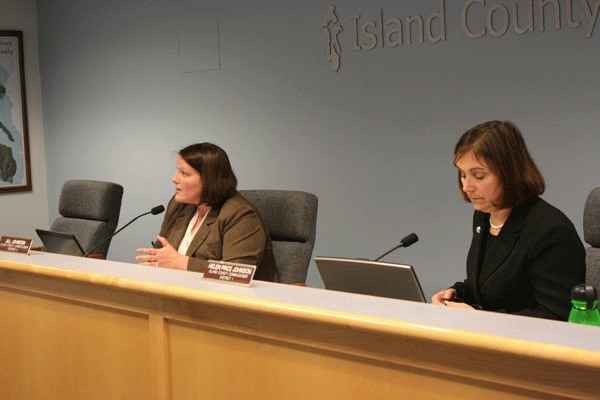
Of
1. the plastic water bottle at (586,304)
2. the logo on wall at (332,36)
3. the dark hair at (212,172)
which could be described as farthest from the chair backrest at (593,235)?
the logo on wall at (332,36)

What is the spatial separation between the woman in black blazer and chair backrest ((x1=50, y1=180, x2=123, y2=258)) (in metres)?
2.27

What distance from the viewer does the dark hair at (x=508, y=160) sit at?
2.13m

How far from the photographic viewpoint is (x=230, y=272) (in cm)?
177

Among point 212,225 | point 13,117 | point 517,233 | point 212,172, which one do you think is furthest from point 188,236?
point 13,117

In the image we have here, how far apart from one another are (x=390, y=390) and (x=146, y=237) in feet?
14.2

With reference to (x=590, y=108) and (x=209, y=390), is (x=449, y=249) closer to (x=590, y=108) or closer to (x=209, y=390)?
(x=590, y=108)

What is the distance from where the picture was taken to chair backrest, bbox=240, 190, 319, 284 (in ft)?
10.2

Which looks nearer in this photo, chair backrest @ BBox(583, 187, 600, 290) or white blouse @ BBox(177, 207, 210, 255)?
chair backrest @ BBox(583, 187, 600, 290)

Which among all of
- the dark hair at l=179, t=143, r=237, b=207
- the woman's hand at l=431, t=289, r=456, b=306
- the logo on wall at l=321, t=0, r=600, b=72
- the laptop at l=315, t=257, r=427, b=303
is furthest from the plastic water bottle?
the logo on wall at l=321, t=0, r=600, b=72

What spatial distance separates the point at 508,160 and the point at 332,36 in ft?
7.46

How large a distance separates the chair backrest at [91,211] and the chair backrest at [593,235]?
2387 millimetres

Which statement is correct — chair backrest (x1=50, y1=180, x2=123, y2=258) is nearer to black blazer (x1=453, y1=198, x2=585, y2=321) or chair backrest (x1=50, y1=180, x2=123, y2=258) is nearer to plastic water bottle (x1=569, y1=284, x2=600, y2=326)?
black blazer (x1=453, y1=198, x2=585, y2=321)

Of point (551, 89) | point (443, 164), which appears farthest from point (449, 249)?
point (551, 89)

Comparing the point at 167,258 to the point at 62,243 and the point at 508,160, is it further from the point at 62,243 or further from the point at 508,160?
the point at 508,160
